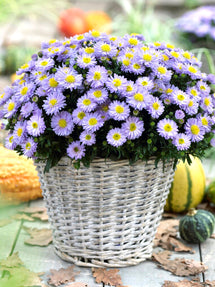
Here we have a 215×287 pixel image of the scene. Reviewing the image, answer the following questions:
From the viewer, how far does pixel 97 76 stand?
143cm

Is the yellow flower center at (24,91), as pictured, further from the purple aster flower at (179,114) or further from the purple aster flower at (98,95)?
the purple aster flower at (179,114)

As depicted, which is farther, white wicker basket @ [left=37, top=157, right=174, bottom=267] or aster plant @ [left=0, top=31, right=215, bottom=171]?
white wicker basket @ [left=37, top=157, right=174, bottom=267]

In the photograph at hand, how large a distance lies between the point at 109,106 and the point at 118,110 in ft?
0.10

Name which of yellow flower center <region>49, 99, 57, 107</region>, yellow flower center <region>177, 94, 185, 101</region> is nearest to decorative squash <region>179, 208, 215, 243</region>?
yellow flower center <region>177, 94, 185, 101</region>

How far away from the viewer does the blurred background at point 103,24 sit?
10.7 ft

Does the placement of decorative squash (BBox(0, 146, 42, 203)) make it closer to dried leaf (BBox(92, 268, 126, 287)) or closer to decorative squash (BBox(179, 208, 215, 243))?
dried leaf (BBox(92, 268, 126, 287))

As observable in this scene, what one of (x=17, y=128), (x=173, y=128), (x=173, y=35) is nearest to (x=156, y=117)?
(x=173, y=128)

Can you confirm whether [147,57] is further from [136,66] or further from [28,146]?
[28,146]

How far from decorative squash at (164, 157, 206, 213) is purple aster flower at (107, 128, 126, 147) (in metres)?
0.82

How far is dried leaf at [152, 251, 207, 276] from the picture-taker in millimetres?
1680

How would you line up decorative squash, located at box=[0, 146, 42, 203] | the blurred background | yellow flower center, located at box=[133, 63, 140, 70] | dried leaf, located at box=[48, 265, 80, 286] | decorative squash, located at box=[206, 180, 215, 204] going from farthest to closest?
the blurred background
decorative squash, located at box=[206, 180, 215, 204]
decorative squash, located at box=[0, 146, 42, 203]
dried leaf, located at box=[48, 265, 80, 286]
yellow flower center, located at box=[133, 63, 140, 70]

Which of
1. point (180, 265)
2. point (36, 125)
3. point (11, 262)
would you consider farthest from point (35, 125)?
point (180, 265)

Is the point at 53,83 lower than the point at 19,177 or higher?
higher

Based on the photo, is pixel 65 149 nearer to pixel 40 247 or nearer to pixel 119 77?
pixel 119 77
